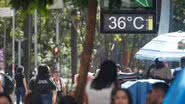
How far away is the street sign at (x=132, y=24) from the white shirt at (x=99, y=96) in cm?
304

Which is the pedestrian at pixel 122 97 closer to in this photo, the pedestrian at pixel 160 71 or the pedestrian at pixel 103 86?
the pedestrian at pixel 103 86

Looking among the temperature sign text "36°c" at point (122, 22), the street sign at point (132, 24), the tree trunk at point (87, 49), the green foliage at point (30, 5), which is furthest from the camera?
the street sign at point (132, 24)

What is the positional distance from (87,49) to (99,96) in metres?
1.41

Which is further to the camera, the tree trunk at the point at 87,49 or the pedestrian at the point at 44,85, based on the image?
the pedestrian at the point at 44,85

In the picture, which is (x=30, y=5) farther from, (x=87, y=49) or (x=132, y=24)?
(x=132, y=24)

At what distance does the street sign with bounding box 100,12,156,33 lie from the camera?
11453mm

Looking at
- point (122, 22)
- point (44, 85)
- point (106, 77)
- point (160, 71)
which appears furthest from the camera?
point (160, 71)

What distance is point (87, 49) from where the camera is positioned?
22.5ft

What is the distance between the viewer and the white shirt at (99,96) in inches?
320

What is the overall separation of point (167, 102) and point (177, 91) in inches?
6.4

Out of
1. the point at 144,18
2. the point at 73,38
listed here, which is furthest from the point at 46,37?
the point at 144,18

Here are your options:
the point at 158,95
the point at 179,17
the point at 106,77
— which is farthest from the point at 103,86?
the point at 179,17

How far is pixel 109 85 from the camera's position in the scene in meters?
8.27

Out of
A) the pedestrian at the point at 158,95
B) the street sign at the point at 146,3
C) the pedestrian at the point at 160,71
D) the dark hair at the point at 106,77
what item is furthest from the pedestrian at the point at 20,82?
the pedestrian at the point at 158,95
